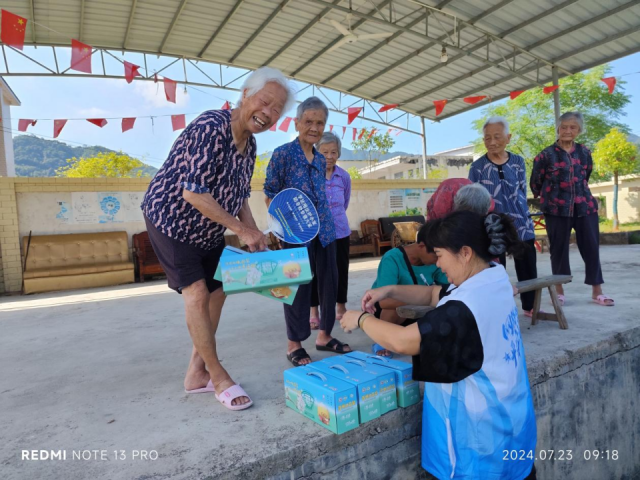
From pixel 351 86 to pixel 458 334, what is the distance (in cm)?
1290

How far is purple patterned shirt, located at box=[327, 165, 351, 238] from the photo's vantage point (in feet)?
11.1

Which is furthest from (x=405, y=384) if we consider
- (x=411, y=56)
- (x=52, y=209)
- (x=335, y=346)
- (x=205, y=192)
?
(x=411, y=56)

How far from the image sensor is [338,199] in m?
3.55

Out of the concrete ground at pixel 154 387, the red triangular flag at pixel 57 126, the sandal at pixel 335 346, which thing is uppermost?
the red triangular flag at pixel 57 126

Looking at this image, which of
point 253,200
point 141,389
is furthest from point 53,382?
point 253,200

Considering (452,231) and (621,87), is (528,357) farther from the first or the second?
(621,87)

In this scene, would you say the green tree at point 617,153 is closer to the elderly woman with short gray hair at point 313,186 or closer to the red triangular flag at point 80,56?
the elderly woman with short gray hair at point 313,186

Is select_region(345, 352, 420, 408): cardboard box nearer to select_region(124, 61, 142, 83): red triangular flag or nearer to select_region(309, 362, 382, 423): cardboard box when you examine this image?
select_region(309, 362, 382, 423): cardboard box

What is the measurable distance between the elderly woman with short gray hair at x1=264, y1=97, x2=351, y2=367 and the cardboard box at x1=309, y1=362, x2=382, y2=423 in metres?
0.67

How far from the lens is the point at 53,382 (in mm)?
2279

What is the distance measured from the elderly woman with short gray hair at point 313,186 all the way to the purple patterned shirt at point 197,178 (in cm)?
53

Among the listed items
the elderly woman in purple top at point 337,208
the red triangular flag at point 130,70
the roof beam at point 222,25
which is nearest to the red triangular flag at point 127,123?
the red triangular flag at point 130,70

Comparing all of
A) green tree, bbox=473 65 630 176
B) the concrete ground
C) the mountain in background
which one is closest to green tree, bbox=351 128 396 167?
green tree, bbox=473 65 630 176

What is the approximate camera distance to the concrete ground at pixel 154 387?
1421 millimetres
